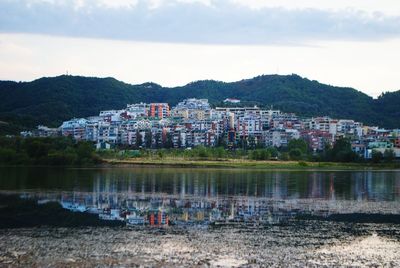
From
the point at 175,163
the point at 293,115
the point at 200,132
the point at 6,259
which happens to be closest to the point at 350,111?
the point at 293,115

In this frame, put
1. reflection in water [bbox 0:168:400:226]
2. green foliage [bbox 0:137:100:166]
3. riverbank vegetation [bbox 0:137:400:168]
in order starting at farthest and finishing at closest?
riverbank vegetation [bbox 0:137:400:168]
green foliage [bbox 0:137:100:166]
reflection in water [bbox 0:168:400:226]

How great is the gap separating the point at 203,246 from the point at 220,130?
5169 inches

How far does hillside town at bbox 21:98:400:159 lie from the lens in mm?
134750

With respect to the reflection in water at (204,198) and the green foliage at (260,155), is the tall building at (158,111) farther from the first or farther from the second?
the reflection in water at (204,198)

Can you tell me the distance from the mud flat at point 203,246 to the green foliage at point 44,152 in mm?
58832

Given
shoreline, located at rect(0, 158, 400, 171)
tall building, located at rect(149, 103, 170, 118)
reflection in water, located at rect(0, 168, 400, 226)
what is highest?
tall building, located at rect(149, 103, 170, 118)

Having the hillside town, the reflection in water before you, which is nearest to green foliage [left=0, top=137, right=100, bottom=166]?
the reflection in water

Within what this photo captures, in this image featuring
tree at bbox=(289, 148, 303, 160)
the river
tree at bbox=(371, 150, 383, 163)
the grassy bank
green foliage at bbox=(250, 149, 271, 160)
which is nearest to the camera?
the river

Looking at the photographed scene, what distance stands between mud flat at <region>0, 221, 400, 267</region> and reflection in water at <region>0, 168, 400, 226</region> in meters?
3.04

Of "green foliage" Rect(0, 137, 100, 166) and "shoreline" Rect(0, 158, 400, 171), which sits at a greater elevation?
"green foliage" Rect(0, 137, 100, 166)

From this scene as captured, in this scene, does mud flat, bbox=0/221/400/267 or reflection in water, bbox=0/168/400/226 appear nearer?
mud flat, bbox=0/221/400/267

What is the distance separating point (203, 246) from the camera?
70.9 feet

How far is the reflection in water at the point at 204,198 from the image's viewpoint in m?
29.9

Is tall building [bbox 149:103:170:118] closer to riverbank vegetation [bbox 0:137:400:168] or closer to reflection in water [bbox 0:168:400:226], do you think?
riverbank vegetation [bbox 0:137:400:168]
